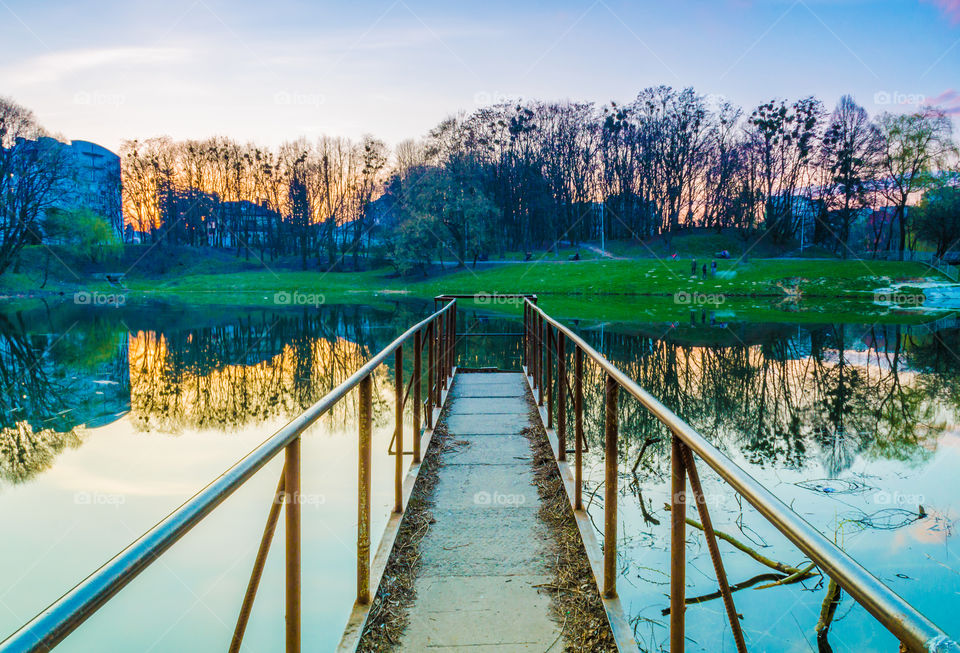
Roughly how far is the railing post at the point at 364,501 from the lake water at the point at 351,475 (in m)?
1.52

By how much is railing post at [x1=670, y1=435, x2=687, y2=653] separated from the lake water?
2195 mm

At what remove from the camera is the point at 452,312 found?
9.52 m

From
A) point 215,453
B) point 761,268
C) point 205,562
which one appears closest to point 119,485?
point 215,453

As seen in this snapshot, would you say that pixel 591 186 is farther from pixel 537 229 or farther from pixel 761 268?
pixel 761 268

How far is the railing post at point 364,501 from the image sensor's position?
2.88m

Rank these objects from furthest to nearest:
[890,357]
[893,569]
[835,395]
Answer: [890,357]
[835,395]
[893,569]

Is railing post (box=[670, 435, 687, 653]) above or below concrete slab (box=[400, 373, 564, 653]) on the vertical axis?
above

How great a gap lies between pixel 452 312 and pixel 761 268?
3395cm

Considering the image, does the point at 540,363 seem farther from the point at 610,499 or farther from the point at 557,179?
Result: the point at 557,179

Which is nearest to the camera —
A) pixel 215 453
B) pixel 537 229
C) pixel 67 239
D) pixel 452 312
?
pixel 215 453

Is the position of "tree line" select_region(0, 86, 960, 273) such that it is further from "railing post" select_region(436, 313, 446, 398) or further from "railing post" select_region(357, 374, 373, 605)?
"railing post" select_region(357, 374, 373, 605)

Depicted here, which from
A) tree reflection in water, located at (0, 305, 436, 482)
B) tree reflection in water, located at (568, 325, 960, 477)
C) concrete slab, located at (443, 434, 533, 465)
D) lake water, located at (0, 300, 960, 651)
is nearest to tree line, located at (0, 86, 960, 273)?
tree reflection in water, located at (0, 305, 436, 482)

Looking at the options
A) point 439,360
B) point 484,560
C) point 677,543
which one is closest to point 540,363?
point 439,360

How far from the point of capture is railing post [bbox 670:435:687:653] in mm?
1963
